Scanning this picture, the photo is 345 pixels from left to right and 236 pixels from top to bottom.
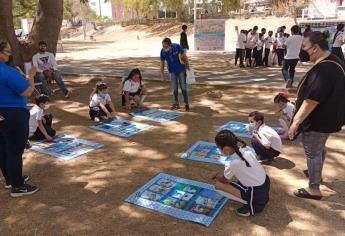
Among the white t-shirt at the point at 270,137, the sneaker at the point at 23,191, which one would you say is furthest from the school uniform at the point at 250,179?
the sneaker at the point at 23,191

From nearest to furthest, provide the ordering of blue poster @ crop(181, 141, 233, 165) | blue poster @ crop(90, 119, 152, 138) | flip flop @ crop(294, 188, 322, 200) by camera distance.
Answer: flip flop @ crop(294, 188, 322, 200)
blue poster @ crop(181, 141, 233, 165)
blue poster @ crop(90, 119, 152, 138)

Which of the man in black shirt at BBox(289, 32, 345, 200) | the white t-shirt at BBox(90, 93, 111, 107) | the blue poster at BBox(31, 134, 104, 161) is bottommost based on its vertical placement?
the blue poster at BBox(31, 134, 104, 161)

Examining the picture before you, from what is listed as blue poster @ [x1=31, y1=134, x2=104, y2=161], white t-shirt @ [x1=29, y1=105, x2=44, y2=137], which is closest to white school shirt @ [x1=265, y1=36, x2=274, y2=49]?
blue poster @ [x1=31, y1=134, x2=104, y2=161]

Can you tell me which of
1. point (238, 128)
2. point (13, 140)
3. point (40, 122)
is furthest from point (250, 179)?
point (40, 122)

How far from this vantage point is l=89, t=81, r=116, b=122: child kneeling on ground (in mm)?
7273

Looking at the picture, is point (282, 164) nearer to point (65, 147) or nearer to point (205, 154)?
point (205, 154)

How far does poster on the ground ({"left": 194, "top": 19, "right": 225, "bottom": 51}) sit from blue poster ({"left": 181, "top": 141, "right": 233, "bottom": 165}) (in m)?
16.9

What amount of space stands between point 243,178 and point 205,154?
1.83 m

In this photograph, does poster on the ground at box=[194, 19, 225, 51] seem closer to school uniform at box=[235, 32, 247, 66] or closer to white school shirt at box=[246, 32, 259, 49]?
school uniform at box=[235, 32, 247, 66]

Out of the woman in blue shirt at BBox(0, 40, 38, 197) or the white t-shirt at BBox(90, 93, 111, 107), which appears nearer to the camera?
the woman in blue shirt at BBox(0, 40, 38, 197)

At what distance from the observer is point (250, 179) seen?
11.9 ft

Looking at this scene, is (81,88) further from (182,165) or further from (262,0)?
(262,0)

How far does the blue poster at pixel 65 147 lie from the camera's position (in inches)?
220

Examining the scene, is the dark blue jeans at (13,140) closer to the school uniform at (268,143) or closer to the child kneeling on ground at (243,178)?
the child kneeling on ground at (243,178)
